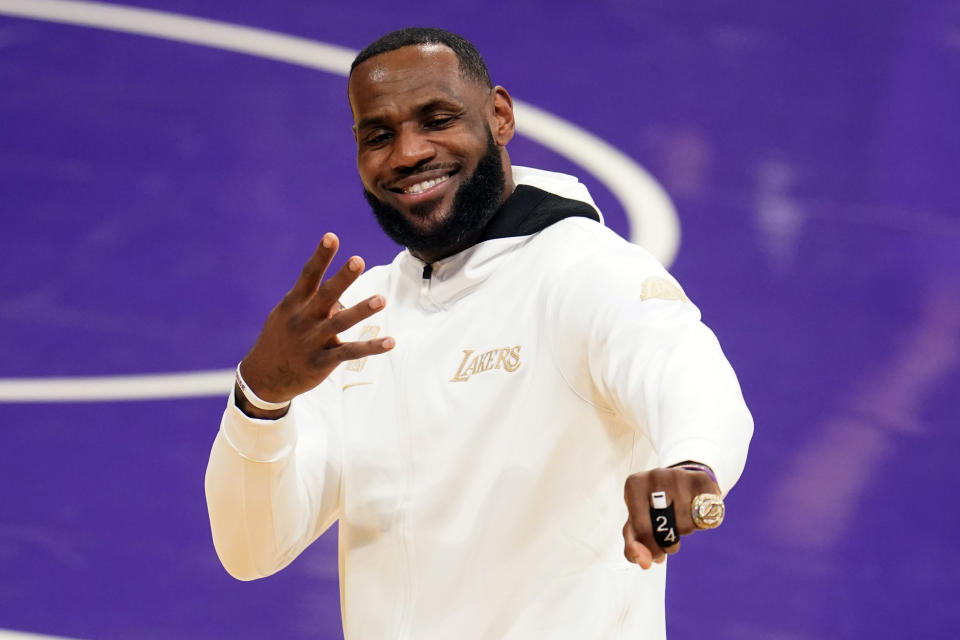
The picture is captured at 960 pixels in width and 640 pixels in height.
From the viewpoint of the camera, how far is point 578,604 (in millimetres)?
3000

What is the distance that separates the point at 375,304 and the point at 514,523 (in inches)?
22.3

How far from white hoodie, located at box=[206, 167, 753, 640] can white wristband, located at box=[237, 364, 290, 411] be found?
52 millimetres

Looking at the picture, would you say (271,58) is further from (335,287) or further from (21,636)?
(335,287)

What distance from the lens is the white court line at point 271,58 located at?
664cm

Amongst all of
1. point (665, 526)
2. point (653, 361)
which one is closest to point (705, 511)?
point (665, 526)

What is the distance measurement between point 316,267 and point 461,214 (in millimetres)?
542

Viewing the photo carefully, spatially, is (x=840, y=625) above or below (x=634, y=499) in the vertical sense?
below

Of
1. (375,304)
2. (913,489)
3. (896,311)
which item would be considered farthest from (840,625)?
(375,304)

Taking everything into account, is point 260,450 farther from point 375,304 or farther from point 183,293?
point 183,293

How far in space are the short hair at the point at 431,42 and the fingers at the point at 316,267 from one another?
672 mm

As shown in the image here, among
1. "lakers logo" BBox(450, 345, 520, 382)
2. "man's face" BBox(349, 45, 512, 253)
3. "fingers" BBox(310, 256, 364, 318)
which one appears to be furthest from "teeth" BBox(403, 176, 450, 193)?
"fingers" BBox(310, 256, 364, 318)

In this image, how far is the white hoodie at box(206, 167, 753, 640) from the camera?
9.77ft

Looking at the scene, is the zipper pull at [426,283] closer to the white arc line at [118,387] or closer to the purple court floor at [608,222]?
the purple court floor at [608,222]

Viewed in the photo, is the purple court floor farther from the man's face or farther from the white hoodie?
the man's face
